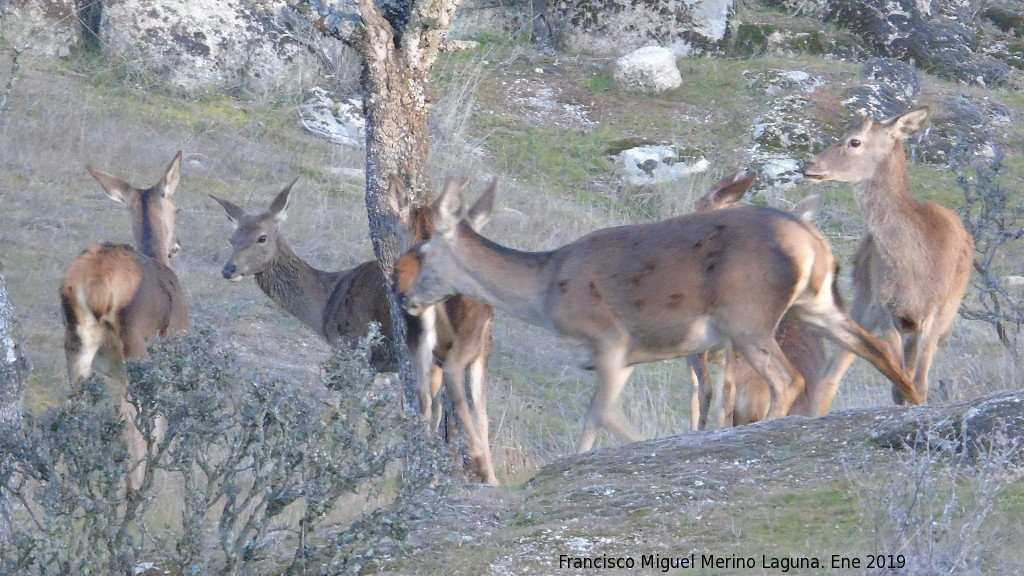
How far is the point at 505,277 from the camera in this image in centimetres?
720

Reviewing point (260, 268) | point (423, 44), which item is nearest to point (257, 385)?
point (423, 44)

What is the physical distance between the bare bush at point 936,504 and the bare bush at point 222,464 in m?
1.56

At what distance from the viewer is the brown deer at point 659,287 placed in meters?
6.44

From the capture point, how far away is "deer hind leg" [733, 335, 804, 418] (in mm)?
6496

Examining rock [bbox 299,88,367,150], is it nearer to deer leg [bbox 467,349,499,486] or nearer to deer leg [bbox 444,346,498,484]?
deer leg [bbox 467,349,499,486]

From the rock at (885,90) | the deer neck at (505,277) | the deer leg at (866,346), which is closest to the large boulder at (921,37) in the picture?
the rock at (885,90)

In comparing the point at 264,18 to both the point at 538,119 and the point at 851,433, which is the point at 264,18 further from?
the point at 851,433

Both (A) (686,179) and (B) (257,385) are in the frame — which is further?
(A) (686,179)

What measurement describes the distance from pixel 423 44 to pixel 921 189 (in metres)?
9.88

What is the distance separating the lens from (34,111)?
1441 cm

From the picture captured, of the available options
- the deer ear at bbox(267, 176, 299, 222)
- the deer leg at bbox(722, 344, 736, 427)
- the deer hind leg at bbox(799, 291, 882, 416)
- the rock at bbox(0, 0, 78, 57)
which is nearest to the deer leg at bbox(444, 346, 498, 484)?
the deer leg at bbox(722, 344, 736, 427)

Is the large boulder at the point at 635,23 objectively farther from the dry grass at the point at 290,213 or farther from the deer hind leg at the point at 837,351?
the deer hind leg at the point at 837,351

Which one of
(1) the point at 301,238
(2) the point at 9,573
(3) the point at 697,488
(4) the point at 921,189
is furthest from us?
(4) the point at 921,189

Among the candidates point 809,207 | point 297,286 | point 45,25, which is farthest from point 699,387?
point 45,25
